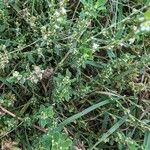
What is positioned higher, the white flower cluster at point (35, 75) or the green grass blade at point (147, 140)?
the white flower cluster at point (35, 75)

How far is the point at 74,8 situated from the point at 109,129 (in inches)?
27.8

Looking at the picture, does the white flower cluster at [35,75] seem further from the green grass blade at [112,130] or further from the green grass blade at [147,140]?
the green grass blade at [147,140]

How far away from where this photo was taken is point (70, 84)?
185 centimetres

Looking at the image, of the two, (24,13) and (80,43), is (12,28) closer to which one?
(24,13)

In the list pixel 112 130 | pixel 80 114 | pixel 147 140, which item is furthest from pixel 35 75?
pixel 147 140

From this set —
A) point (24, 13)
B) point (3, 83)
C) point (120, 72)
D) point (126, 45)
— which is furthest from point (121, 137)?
point (24, 13)

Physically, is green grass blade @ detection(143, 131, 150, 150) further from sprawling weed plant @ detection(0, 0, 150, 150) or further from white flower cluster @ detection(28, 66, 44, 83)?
white flower cluster @ detection(28, 66, 44, 83)

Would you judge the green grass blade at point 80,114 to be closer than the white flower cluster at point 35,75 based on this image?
No

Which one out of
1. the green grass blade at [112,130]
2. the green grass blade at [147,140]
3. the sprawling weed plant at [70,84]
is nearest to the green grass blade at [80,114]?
the sprawling weed plant at [70,84]

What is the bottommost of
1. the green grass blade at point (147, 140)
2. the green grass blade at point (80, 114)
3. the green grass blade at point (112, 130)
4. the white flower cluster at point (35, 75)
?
the green grass blade at point (147, 140)

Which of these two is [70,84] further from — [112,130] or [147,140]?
[147,140]

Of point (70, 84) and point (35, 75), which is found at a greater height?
point (35, 75)

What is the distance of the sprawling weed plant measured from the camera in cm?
187

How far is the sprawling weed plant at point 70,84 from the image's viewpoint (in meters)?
1.87
